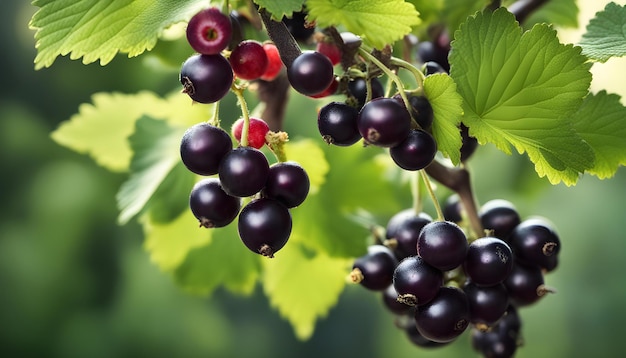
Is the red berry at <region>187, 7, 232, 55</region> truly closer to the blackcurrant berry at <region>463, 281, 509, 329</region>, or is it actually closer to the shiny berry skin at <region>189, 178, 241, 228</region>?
the shiny berry skin at <region>189, 178, 241, 228</region>

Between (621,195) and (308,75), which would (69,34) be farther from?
(621,195)

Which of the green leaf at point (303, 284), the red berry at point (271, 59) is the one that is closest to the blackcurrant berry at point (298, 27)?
the red berry at point (271, 59)

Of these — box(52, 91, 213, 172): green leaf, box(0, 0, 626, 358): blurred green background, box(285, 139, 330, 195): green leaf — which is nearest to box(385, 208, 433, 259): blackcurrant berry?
box(285, 139, 330, 195): green leaf

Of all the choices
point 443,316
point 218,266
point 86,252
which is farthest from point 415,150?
point 86,252

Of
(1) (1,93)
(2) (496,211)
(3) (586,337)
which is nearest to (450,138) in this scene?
(2) (496,211)

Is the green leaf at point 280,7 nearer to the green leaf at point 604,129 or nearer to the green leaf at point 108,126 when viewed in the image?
the green leaf at point 604,129

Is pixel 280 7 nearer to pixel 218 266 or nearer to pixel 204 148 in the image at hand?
pixel 204 148
